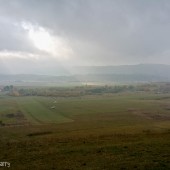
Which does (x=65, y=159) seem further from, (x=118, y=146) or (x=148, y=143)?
(x=148, y=143)

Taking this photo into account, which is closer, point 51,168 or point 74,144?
point 51,168

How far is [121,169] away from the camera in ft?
70.4

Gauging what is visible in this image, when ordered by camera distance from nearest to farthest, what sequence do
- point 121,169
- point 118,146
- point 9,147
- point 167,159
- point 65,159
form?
point 121,169 < point 167,159 < point 65,159 < point 118,146 < point 9,147

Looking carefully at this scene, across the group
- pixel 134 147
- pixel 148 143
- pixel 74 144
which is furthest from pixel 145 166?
pixel 74 144

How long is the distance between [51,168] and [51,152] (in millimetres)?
5698

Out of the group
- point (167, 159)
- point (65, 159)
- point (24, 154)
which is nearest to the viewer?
point (167, 159)

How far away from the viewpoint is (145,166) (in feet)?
71.1

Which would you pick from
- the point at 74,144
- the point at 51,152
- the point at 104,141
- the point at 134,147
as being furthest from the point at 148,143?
the point at 51,152

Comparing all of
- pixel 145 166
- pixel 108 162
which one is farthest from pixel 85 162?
pixel 145 166

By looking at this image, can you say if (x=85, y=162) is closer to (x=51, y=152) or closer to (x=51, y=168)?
(x=51, y=168)

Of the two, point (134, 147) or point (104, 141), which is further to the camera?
point (104, 141)

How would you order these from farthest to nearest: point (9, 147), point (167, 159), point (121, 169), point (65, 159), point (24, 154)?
point (9, 147) < point (24, 154) < point (65, 159) < point (167, 159) < point (121, 169)

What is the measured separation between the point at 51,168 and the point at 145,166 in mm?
7513

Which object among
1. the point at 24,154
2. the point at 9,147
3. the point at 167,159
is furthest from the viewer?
the point at 9,147
